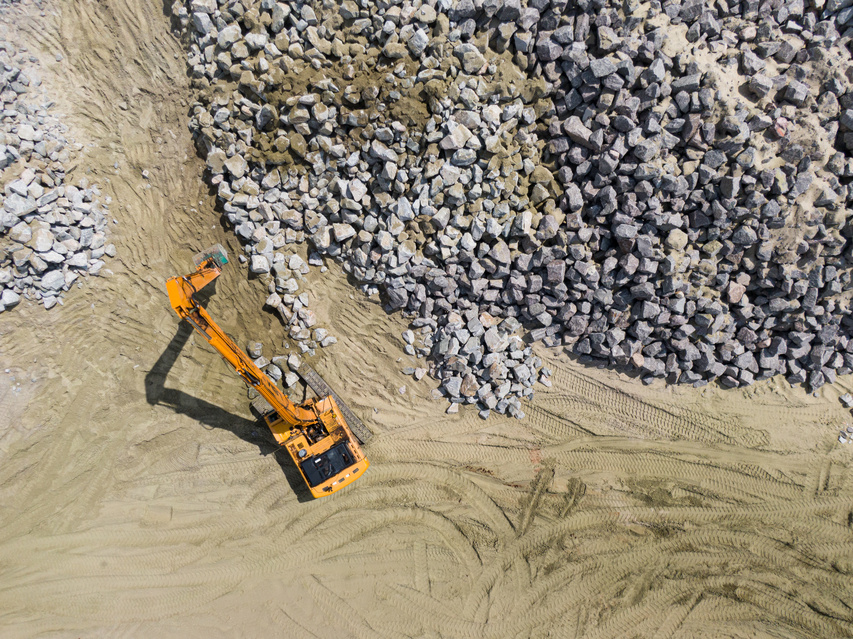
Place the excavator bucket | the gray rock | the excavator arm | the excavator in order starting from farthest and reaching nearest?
1. the gray rock
2. the excavator bucket
3. the excavator
4. the excavator arm

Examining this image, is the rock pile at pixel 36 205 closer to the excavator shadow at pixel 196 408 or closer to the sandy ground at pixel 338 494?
the sandy ground at pixel 338 494

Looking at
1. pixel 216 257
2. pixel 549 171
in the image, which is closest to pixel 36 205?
pixel 216 257

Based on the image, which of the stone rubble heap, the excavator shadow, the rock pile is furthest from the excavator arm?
the rock pile

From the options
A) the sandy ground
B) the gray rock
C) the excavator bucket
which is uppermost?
the excavator bucket

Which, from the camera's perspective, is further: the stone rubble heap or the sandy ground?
the sandy ground

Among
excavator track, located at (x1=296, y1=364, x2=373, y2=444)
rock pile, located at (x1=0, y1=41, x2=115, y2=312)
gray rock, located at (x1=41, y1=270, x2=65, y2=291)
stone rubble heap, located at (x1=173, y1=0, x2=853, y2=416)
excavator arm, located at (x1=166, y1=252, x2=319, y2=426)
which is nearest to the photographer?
excavator arm, located at (x1=166, y1=252, x2=319, y2=426)

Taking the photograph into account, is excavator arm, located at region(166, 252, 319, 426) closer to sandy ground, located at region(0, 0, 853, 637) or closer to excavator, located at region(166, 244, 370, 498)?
excavator, located at region(166, 244, 370, 498)
